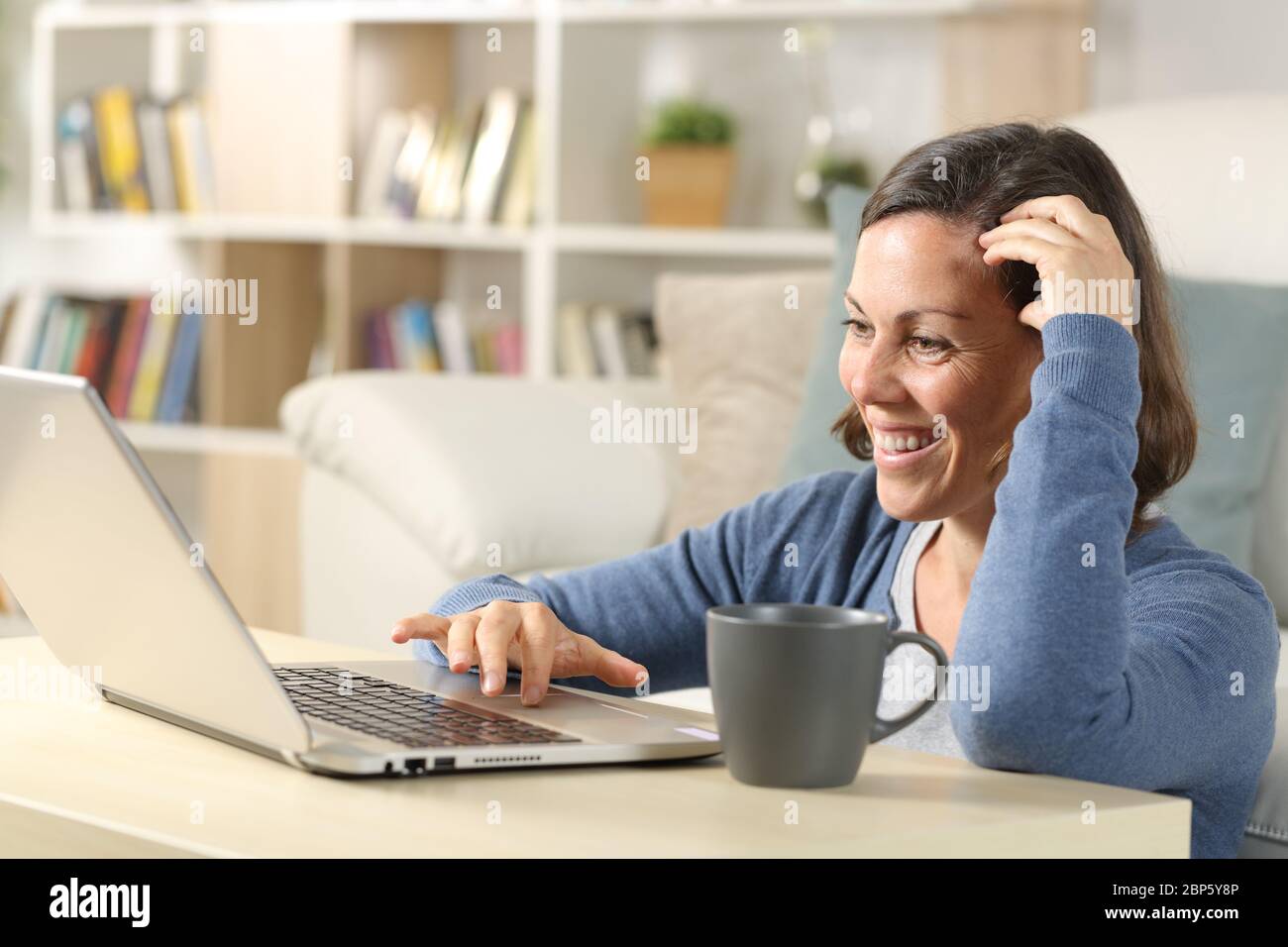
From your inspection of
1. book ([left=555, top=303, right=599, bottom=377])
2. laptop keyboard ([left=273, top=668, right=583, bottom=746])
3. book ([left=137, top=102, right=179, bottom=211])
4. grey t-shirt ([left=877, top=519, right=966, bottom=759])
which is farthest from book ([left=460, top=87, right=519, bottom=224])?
laptop keyboard ([left=273, top=668, right=583, bottom=746])

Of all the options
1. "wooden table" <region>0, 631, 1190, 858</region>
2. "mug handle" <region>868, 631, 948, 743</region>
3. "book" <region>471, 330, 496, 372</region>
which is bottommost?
"wooden table" <region>0, 631, 1190, 858</region>

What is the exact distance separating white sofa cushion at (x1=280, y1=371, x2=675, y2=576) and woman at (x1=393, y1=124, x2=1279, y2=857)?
0.67 metres

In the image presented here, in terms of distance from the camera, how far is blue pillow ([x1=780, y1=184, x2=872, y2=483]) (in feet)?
6.26

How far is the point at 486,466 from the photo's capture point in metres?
2.08

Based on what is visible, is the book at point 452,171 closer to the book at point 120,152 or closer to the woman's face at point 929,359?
the book at point 120,152

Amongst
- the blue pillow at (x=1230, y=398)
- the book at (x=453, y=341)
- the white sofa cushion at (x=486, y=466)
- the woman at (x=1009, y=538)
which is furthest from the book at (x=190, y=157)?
the woman at (x=1009, y=538)

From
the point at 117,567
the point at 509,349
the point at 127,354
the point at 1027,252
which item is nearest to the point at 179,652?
the point at 117,567

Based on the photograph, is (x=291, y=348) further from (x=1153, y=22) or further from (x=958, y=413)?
(x=958, y=413)

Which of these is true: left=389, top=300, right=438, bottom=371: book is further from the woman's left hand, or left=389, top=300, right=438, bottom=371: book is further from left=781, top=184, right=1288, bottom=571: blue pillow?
the woman's left hand

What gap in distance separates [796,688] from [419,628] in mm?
359

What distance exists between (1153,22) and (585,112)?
1.06 metres

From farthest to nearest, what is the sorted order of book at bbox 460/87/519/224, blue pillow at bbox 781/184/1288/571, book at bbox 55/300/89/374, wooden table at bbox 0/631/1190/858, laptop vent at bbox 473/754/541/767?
book at bbox 55/300/89/374, book at bbox 460/87/519/224, blue pillow at bbox 781/184/1288/571, laptop vent at bbox 473/754/541/767, wooden table at bbox 0/631/1190/858

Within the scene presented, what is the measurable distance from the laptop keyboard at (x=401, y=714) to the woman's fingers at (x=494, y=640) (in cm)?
4

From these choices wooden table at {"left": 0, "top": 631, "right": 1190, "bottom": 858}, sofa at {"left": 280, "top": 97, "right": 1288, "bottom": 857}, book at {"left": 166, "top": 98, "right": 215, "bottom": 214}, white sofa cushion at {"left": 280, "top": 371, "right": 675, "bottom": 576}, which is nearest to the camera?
wooden table at {"left": 0, "top": 631, "right": 1190, "bottom": 858}
